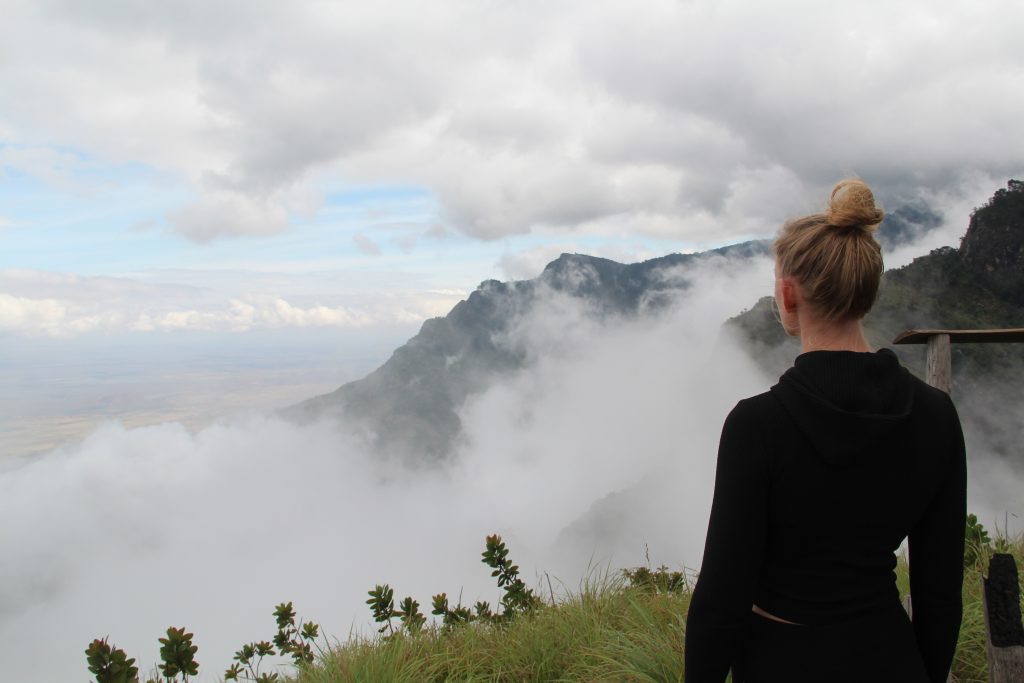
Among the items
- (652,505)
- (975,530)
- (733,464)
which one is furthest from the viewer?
(652,505)

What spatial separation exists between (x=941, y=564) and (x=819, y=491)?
61 cm

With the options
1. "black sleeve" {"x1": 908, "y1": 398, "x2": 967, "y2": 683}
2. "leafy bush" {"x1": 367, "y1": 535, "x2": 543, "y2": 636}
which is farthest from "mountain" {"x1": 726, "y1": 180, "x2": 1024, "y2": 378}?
"black sleeve" {"x1": 908, "y1": 398, "x2": 967, "y2": 683}

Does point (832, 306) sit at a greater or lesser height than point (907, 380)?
greater

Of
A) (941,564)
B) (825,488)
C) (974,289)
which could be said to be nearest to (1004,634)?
(941,564)

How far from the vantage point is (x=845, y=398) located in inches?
64.8

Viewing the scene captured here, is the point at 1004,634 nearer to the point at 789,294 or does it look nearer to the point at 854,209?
the point at 789,294

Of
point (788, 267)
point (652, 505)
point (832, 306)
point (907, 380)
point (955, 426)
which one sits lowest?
point (652, 505)

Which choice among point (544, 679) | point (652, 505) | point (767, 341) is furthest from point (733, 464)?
point (652, 505)

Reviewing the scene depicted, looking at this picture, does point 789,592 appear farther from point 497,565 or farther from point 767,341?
point 767,341

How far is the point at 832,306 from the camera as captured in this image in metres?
1.69

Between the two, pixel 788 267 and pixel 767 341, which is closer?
pixel 788 267

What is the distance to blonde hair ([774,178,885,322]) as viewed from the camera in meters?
1.65

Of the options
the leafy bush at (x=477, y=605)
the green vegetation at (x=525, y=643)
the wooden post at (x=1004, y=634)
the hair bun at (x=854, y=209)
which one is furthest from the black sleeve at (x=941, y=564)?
the leafy bush at (x=477, y=605)

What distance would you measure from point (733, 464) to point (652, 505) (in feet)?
503
